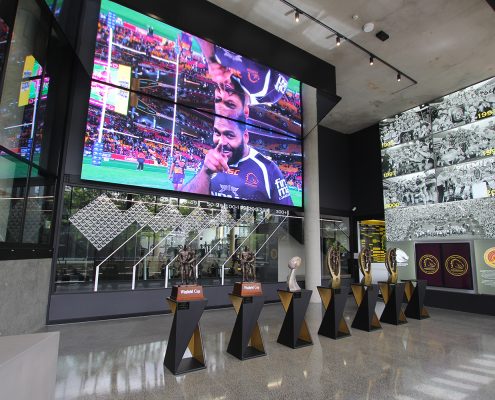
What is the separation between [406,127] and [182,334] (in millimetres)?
8526

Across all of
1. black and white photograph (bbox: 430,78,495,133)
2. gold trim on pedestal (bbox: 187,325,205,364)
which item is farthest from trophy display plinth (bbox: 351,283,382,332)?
black and white photograph (bbox: 430,78,495,133)

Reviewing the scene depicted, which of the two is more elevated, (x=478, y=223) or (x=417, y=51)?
(x=417, y=51)

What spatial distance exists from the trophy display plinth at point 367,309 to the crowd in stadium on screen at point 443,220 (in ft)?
12.2

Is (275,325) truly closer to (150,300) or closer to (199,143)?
(150,300)

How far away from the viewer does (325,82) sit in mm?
6941

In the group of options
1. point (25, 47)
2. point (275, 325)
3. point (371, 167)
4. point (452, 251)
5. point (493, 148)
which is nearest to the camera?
point (25, 47)

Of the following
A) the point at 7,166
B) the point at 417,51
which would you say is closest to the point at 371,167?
the point at 417,51

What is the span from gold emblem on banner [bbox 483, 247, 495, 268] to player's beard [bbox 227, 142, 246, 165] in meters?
6.08

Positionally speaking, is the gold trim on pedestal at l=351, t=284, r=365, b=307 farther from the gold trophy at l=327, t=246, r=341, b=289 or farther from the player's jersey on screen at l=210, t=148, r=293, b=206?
the player's jersey on screen at l=210, t=148, r=293, b=206

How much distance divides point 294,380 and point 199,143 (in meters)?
4.84

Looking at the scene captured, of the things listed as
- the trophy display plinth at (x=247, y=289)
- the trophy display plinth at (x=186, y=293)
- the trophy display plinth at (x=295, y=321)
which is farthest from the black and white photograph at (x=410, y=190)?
the trophy display plinth at (x=186, y=293)

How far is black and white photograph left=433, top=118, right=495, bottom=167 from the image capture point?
718 centimetres

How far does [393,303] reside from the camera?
5.67 meters

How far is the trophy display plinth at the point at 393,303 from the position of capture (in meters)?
5.62
